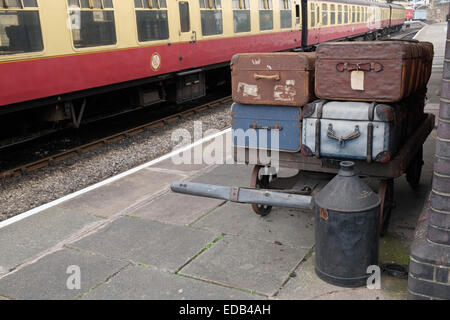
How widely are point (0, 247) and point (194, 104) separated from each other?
9355 mm

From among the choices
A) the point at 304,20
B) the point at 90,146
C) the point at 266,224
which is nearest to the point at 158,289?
the point at 266,224

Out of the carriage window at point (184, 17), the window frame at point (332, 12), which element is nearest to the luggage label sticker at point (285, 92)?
the carriage window at point (184, 17)

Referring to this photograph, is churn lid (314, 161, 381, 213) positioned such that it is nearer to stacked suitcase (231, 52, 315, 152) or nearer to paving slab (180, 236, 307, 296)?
paving slab (180, 236, 307, 296)

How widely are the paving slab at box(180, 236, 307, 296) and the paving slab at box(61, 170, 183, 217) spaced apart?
1.73m

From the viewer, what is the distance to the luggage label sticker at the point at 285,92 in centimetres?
445

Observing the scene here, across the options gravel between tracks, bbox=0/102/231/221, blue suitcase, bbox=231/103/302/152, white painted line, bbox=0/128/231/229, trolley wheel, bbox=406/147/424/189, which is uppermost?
blue suitcase, bbox=231/103/302/152

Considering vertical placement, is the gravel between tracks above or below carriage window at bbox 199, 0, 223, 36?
below

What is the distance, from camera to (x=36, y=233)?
5043 mm

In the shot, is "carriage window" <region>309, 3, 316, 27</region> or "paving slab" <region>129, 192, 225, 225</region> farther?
"carriage window" <region>309, 3, 316, 27</region>

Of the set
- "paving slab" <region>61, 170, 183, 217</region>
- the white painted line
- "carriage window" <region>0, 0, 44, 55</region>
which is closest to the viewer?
the white painted line

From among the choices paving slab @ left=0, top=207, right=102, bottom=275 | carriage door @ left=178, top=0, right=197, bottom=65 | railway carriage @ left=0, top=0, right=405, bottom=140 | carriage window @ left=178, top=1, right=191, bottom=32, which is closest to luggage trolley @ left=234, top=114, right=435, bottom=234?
paving slab @ left=0, top=207, right=102, bottom=275

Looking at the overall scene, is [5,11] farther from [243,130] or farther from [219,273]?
[219,273]

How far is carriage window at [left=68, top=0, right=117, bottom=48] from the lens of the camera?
8.23 m
